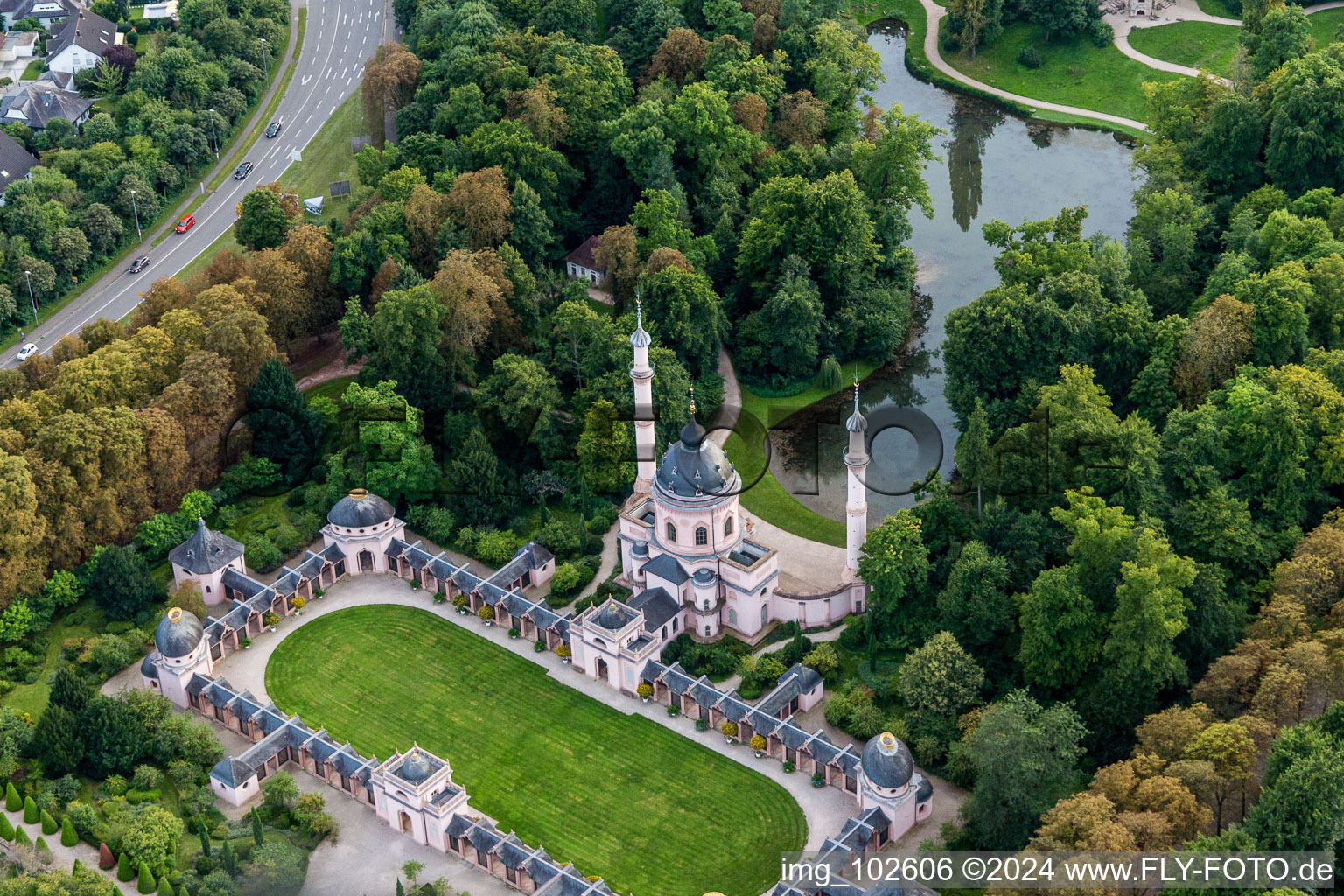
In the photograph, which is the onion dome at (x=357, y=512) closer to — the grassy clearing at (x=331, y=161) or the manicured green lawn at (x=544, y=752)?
the manicured green lawn at (x=544, y=752)

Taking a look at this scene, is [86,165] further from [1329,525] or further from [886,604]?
[1329,525]

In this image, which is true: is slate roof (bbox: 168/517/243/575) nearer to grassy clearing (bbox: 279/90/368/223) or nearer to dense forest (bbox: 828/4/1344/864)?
dense forest (bbox: 828/4/1344/864)

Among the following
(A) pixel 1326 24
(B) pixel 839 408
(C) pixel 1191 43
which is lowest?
(B) pixel 839 408

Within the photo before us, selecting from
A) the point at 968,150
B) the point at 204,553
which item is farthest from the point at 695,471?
the point at 968,150

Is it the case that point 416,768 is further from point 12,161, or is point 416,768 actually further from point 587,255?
point 12,161

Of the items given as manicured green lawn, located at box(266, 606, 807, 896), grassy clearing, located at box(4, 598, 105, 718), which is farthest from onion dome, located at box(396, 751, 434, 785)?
grassy clearing, located at box(4, 598, 105, 718)

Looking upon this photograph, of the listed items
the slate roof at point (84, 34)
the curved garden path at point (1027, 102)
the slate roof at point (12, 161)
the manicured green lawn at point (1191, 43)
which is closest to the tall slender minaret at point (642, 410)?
the slate roof at point (12, 161)
